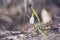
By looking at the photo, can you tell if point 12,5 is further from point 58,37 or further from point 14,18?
point 58,37

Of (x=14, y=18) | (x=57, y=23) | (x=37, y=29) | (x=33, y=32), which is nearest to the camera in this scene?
(x=37, y=29)

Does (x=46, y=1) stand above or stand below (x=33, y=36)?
above

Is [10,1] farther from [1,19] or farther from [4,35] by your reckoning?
[4,35]

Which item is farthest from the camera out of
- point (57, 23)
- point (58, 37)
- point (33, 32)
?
point (57, 23)

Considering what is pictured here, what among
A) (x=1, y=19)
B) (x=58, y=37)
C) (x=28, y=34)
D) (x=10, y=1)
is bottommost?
(x=58, y=37)

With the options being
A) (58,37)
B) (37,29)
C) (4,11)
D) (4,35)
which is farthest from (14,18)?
(58,37)

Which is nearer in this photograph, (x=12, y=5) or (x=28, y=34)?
(x=28, y=34)

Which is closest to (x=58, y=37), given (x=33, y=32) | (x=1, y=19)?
(x=33, y=32)

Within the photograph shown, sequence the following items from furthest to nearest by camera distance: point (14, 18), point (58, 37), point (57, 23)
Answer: point (14, 18) < point (57, 23) < point (58, 37)

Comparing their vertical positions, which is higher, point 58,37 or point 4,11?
point 4,11
